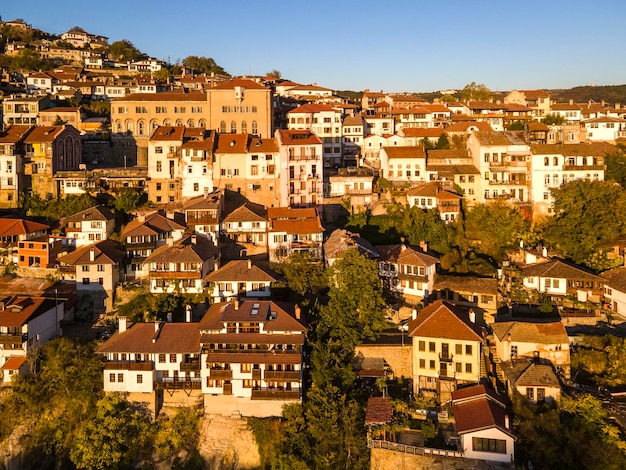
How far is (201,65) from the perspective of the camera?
92.4 m

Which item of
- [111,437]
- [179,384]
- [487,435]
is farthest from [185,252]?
[487,435]

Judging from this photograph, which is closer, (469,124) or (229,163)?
(229,163)

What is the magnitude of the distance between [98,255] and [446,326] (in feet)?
66.1

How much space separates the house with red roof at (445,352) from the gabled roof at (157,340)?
10.2 m

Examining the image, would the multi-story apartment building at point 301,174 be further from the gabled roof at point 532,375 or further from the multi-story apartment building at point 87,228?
the gabled roof at point 532,375

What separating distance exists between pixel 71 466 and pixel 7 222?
18118mm

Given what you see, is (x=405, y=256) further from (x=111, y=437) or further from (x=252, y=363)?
(x=111, y=437)

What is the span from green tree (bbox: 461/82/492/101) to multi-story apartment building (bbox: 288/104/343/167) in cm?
2524

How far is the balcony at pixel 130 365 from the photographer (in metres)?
25.9

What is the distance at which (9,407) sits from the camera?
2673 centimetres

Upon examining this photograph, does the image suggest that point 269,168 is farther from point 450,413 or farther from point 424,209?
point 450,413

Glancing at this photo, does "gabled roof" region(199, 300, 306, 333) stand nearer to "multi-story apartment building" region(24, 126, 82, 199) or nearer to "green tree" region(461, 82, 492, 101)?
"multi-story apartment building" region(24, 126, 82, 199)

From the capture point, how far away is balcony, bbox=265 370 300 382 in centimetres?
2509

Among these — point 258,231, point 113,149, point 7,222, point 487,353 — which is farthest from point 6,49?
point 487,353
